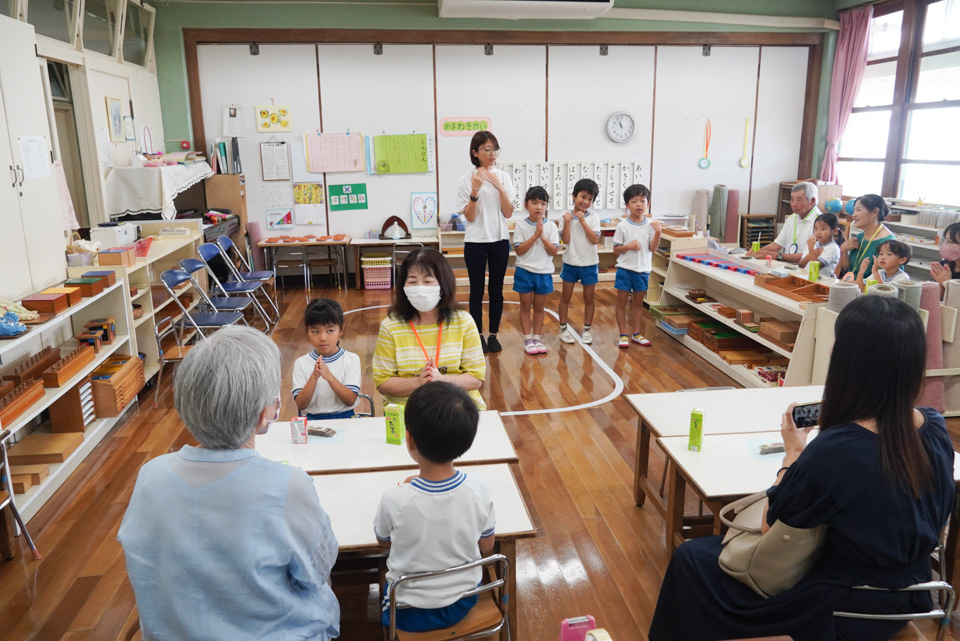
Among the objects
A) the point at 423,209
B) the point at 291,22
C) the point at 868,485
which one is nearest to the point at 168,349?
the point at 423,209

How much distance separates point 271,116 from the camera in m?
8.33

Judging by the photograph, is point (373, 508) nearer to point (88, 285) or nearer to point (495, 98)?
point (88, 285)

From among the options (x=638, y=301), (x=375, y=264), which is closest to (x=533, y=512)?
(x=638, y=301)

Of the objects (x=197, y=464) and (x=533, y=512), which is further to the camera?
(x=533, y=512)

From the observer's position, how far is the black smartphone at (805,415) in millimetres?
Answer: 2299

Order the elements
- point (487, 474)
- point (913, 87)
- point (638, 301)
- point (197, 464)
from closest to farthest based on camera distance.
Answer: point (197, 464), point (487, 474), point (638, 301), point (913, 87)

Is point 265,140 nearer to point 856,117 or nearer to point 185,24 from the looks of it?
point 185,24

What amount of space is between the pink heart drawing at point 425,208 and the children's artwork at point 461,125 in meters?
0.82

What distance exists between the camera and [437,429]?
1889 millimetres

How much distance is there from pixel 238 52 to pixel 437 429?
25.2 feet

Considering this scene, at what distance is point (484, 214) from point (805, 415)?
3.65 metres

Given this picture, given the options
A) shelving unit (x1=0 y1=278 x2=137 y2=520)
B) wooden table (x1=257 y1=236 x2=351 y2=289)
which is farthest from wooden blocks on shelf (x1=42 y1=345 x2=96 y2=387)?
wooden table (x1=257 y1=236 x2=351 y2=289)

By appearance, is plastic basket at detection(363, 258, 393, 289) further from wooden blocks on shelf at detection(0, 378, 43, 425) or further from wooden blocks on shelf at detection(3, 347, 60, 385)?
wooden blocks on shelf at detection(0, 378, 43, 425)

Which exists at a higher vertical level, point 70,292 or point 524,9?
point 524,9
